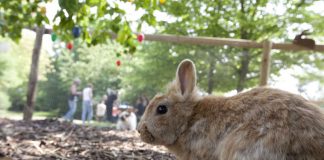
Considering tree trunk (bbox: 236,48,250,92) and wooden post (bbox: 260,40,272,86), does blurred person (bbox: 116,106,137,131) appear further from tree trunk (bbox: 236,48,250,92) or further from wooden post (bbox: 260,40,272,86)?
wooden post (bbox: 260,40,272,86)

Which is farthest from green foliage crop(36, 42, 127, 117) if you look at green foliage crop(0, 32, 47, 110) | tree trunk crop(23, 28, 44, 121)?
green foliage crop(0, 32, 47, 110)

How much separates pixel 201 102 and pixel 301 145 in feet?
2.92

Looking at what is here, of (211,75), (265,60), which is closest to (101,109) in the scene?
(211,75)

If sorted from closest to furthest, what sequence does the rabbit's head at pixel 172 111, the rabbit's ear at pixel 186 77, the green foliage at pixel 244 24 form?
the rabbit's head at pixel 172 111, the rabbit's ear at pixel 186 77, the green foliage at pixel 244 24

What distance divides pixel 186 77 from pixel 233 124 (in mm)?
674

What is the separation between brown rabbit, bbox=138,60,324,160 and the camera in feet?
6.59

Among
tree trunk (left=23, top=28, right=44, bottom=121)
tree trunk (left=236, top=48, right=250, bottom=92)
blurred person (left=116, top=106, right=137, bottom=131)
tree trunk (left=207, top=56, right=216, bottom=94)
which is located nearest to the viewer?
tree trunk (left=207, top=56, right=216, bottom=94)

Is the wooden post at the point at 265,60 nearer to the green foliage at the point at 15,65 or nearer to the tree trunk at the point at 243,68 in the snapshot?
the tree trunk at the point at 243,68

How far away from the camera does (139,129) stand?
9.25 feet

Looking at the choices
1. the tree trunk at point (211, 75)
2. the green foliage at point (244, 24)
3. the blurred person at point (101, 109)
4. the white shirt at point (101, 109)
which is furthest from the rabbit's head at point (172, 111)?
the white shirt at point (101, 109)

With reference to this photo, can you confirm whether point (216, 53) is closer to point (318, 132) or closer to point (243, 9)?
point (243, 9)

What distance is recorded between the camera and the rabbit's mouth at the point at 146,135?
274cm

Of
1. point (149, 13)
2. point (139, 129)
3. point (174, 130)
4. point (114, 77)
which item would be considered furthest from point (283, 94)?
point (114, 77)

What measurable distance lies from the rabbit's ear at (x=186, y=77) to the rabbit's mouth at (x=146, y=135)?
380 mm
